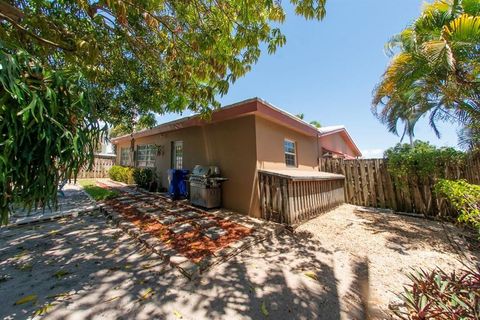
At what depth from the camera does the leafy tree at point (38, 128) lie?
153 cm

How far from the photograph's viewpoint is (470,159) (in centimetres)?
634

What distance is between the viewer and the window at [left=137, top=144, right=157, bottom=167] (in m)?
11.5

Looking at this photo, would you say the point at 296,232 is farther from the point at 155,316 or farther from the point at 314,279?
the point at 155,316

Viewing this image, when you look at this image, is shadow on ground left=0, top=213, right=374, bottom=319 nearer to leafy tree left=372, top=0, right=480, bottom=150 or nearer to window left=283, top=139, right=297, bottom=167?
window left=283, top=139, right=297, bottom=167

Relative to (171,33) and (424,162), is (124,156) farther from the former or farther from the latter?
(424,162)

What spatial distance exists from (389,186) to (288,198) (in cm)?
523

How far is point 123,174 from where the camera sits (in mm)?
14086

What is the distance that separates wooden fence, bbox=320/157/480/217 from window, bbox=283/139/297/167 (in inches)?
103

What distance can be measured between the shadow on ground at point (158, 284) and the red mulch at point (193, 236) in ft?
1.50

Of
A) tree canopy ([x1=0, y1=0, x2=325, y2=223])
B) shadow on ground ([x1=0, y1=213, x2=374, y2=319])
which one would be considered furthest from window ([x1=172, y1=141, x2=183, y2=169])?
shadow on ground ([x1=0, y1=213, x2=374, y2=319])

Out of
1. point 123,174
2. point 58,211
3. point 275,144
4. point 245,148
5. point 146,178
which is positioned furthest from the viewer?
point 123,174

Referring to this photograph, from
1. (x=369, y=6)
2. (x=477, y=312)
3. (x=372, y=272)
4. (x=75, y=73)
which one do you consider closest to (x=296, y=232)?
(x=372, y=272)

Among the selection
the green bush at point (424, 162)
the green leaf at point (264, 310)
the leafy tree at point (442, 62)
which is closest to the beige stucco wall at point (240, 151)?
the green bush at point (424, 162)

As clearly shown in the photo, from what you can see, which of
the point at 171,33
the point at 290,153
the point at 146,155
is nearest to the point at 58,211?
the point at 146,155
